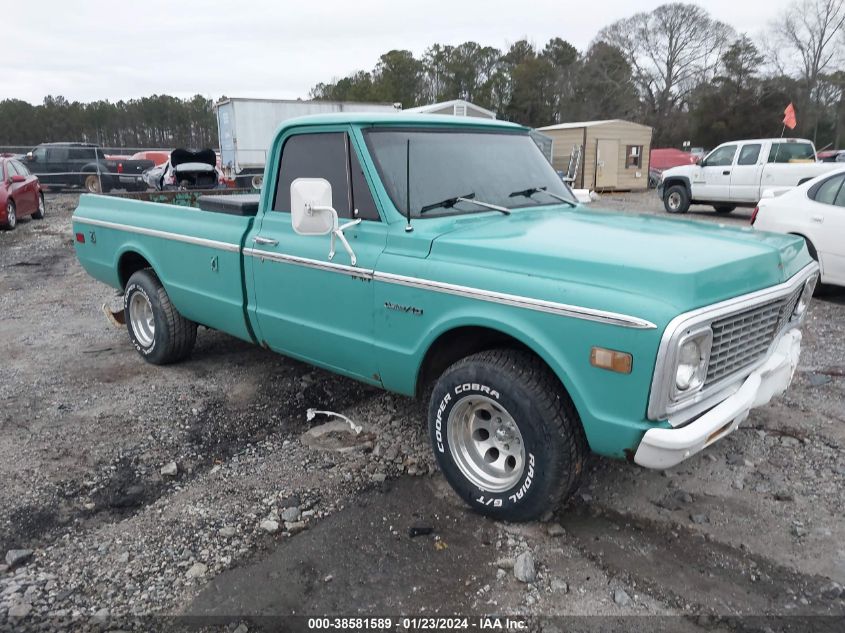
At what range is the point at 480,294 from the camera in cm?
310

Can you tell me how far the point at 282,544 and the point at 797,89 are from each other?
51262mm

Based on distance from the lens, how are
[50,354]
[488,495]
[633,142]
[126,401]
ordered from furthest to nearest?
[633,142], [50,354], [126,401], [488,495]

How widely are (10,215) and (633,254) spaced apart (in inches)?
599

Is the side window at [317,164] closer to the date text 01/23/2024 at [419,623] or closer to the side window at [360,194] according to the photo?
the side window at [360,194]

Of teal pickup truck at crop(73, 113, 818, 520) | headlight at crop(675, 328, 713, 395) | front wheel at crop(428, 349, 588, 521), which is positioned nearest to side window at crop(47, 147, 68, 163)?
teal pickup truck at crop(73, 113, 818, 520)

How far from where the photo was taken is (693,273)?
2658mm

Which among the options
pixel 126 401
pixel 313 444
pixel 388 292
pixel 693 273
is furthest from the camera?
pixel 126 401

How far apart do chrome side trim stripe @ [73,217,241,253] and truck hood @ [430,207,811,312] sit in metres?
1.79

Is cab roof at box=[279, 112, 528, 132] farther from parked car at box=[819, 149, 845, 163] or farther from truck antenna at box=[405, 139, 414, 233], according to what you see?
parked car at box=[819, 149, 845, 163]

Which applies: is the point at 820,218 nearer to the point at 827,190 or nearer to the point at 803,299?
the point at 827,190

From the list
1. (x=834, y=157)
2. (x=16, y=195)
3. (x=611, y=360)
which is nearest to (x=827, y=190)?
(x=611, y=360)

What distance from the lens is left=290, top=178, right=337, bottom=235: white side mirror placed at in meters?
3.34

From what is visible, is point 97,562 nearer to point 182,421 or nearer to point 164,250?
point 182,421

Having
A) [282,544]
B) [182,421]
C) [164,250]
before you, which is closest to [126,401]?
[182,421]
